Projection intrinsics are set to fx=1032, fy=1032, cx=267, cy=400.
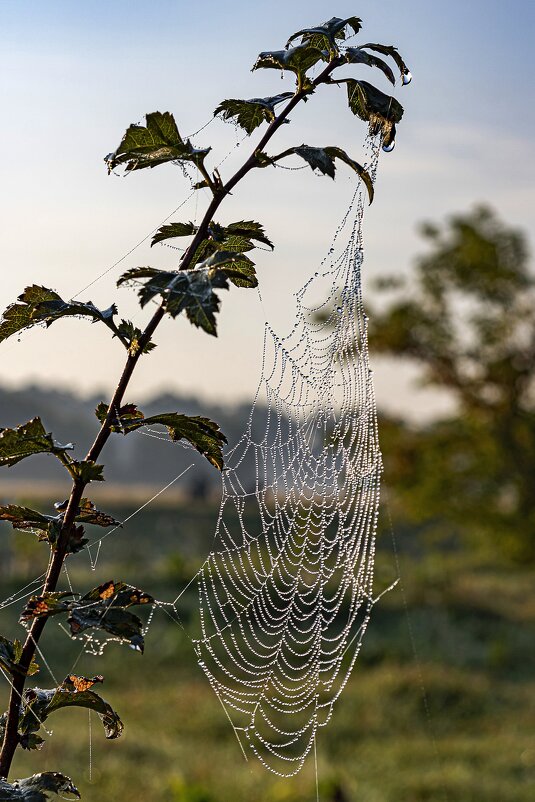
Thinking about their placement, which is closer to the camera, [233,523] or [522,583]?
[522,583]

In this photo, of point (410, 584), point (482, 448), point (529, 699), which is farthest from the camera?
point (410, 584)

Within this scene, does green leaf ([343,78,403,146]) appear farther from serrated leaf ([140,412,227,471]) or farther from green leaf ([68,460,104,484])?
green leaf ([68,460,104,484])

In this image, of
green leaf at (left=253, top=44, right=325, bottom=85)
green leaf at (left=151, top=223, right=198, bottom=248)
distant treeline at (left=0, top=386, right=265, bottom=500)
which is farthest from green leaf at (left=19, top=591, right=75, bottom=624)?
distant treeline at (left=0, top=386, right=265, bottom=500)

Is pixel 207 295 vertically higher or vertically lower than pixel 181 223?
lower

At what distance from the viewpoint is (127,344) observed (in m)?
1.55

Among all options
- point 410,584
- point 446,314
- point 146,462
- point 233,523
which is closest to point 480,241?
point 446,314

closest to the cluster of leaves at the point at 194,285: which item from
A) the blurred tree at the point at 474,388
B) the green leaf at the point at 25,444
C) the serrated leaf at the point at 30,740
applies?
the green leaf at the point at 25,444

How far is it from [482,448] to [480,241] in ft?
10.1

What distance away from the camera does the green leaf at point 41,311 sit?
1.55 m

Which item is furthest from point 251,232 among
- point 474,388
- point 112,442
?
point 112,442

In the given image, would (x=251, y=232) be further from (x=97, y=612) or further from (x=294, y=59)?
(x=97, y=612)

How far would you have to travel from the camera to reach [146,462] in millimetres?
54656

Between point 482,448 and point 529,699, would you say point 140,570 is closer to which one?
point 482,448

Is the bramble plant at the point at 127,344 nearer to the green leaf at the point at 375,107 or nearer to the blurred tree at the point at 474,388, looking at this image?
the green leaf at the point at 375,107
